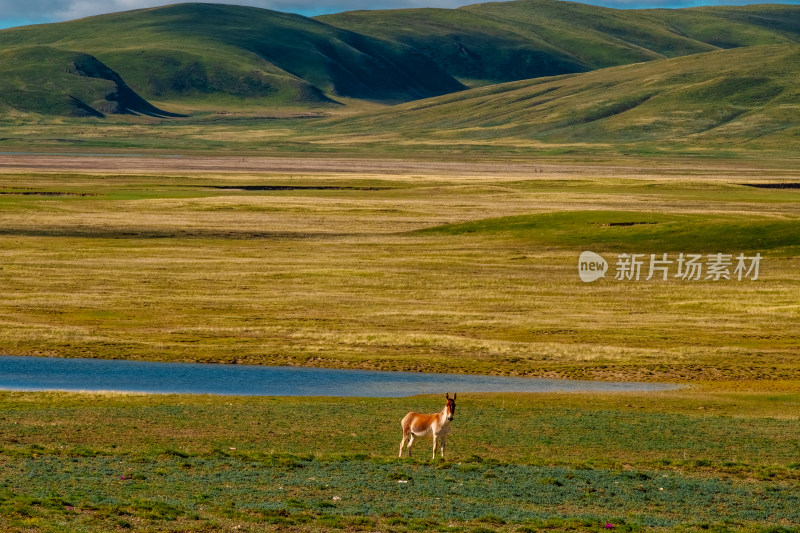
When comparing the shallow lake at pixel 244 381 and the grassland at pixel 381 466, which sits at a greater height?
the grassland at pixel 381 466

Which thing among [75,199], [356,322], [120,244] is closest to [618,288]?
[356,322]

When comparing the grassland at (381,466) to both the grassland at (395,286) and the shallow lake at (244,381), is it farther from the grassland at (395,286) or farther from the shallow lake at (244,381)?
Result: the grassland at (395,286)

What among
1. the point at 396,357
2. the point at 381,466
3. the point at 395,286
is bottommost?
the point at 396,357

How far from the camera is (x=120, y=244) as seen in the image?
313 ft

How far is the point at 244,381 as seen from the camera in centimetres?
4609

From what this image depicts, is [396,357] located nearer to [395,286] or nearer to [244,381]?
[244,381]

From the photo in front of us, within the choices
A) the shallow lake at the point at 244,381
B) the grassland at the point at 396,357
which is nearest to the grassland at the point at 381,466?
the grassland at the point at 396,357

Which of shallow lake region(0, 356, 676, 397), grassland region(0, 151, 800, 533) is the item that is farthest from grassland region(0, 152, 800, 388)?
shallow lake region(0, 356, 676, 397)

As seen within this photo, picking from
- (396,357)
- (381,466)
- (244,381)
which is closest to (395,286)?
(396,357)

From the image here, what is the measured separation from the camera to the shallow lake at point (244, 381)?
44.1 m

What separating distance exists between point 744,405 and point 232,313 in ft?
105

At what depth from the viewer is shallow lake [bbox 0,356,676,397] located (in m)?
44.1

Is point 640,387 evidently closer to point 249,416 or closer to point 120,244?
point 249,416

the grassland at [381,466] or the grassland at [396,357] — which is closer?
the grassland at [381,466]
